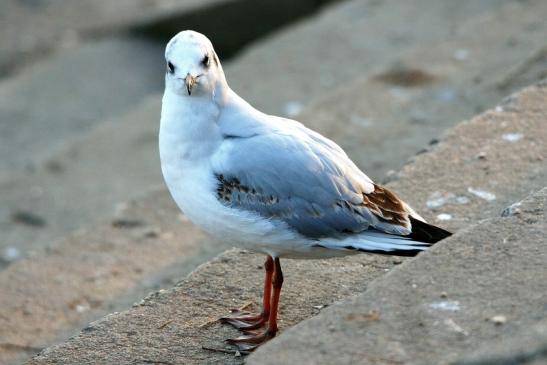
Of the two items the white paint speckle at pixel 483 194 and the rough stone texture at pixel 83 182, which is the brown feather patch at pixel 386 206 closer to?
the white paint speckle at pixel 483 194

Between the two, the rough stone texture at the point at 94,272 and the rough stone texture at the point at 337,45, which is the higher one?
the rough stone texture at the point at 337,45

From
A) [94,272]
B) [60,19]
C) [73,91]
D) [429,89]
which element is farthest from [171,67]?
[60,19]

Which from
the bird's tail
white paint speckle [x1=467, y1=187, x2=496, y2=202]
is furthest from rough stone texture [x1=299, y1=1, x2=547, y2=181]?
the bird's tail

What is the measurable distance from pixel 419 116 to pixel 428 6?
116 inches

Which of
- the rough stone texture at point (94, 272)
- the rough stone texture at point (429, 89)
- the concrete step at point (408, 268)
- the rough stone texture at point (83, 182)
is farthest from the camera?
the rough stone texture at point (83, 182)

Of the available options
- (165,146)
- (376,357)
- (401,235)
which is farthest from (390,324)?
(165,146)

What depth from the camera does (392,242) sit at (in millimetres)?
3953

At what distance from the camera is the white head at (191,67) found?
13.1 feet

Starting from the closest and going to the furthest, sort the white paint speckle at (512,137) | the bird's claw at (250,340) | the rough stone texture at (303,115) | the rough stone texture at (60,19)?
the bird's claw at (250,340) → the white paint speckle at (512,137) → the rough stone texture at (303,115) → the rough stone texture at (60,19)

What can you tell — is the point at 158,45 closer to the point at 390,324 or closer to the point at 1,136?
the point at 1,136

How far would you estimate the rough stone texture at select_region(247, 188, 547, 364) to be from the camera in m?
3.17

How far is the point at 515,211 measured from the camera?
152 inches

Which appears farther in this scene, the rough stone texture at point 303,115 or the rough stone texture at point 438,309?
the rough stone texture at point 303,115

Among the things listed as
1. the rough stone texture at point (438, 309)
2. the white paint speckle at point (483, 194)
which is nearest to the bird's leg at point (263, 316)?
the rough stone texture at point (438, 309)
